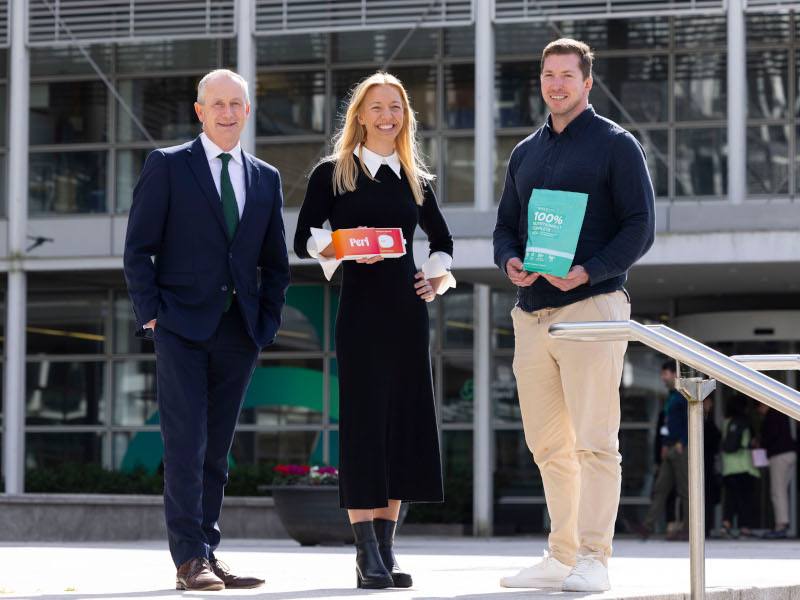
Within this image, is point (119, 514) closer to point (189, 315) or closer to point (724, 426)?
point (724, 426)

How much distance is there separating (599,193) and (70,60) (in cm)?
1803

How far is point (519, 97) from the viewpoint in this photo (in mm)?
21203

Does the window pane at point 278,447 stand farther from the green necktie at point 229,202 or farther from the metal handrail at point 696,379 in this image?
the metal handrail at point 696,379

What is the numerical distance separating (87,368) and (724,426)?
9784mm

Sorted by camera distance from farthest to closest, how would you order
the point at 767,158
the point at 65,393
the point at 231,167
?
the point at 65,393
the point at 767,158
the point at 231,167

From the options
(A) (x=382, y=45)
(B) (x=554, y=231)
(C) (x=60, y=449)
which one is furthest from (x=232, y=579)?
(C) (x=60, y=449)

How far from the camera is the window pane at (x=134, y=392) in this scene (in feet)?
73.6

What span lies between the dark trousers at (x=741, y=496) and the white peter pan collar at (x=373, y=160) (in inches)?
467

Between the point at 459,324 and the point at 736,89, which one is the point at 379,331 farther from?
the point at 459,324

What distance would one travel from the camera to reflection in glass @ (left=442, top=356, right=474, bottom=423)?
69.5 feet

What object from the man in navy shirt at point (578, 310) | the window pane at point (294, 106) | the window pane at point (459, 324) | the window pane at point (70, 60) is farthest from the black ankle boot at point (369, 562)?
the window pane at point (70, 60)

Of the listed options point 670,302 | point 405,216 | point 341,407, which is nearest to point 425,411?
point 341,407

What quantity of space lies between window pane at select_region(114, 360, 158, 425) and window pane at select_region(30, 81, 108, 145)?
3300 millimetres

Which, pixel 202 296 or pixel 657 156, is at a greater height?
pixel 657 156
